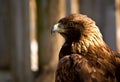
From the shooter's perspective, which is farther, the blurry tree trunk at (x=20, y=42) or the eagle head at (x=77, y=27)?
the blurry tree trunk at (x=20, y=42)

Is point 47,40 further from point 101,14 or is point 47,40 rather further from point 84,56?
point 84,56

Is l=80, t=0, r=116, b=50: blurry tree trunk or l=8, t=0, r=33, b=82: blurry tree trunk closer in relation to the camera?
l=8, t=0, r=33, b=82: blurry tree trunk

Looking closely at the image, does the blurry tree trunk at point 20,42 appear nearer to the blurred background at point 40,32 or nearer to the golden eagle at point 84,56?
the blurred background at point 40,32

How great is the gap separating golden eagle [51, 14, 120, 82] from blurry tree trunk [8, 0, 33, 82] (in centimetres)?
157

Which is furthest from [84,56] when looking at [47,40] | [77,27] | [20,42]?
[20,42]

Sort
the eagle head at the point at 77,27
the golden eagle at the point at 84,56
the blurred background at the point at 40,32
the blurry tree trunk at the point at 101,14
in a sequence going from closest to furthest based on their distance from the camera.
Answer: the golden eagle at the point at 84,56, the eagle head at the point at 77,27, the blurred background at the point at 40,32, the blurry tree trunk at the point at 101,14

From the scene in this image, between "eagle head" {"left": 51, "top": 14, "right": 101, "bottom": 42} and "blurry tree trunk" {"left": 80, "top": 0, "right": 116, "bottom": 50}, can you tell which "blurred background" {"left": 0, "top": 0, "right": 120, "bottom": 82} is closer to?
"blurry tree trunk" {"left": 80, "top": 0, "right": 116, "bottom": 50}

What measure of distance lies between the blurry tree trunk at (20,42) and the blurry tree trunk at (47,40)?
16 centimetres

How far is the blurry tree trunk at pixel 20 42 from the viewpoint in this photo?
9.66 m

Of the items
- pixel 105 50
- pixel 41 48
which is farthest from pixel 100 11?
pixel 105 50

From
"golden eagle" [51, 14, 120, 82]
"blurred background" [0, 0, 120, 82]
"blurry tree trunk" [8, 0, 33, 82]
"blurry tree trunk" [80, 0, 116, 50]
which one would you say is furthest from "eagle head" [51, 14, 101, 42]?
"blurry tree trunk" [80, 0, 116, 50]

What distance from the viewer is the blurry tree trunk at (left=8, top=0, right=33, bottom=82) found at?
31.7ft

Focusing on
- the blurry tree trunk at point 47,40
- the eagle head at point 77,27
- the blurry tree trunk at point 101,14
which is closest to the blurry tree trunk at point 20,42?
the blurry tree trunk at point 47,40

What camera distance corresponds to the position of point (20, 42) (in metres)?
9.89
